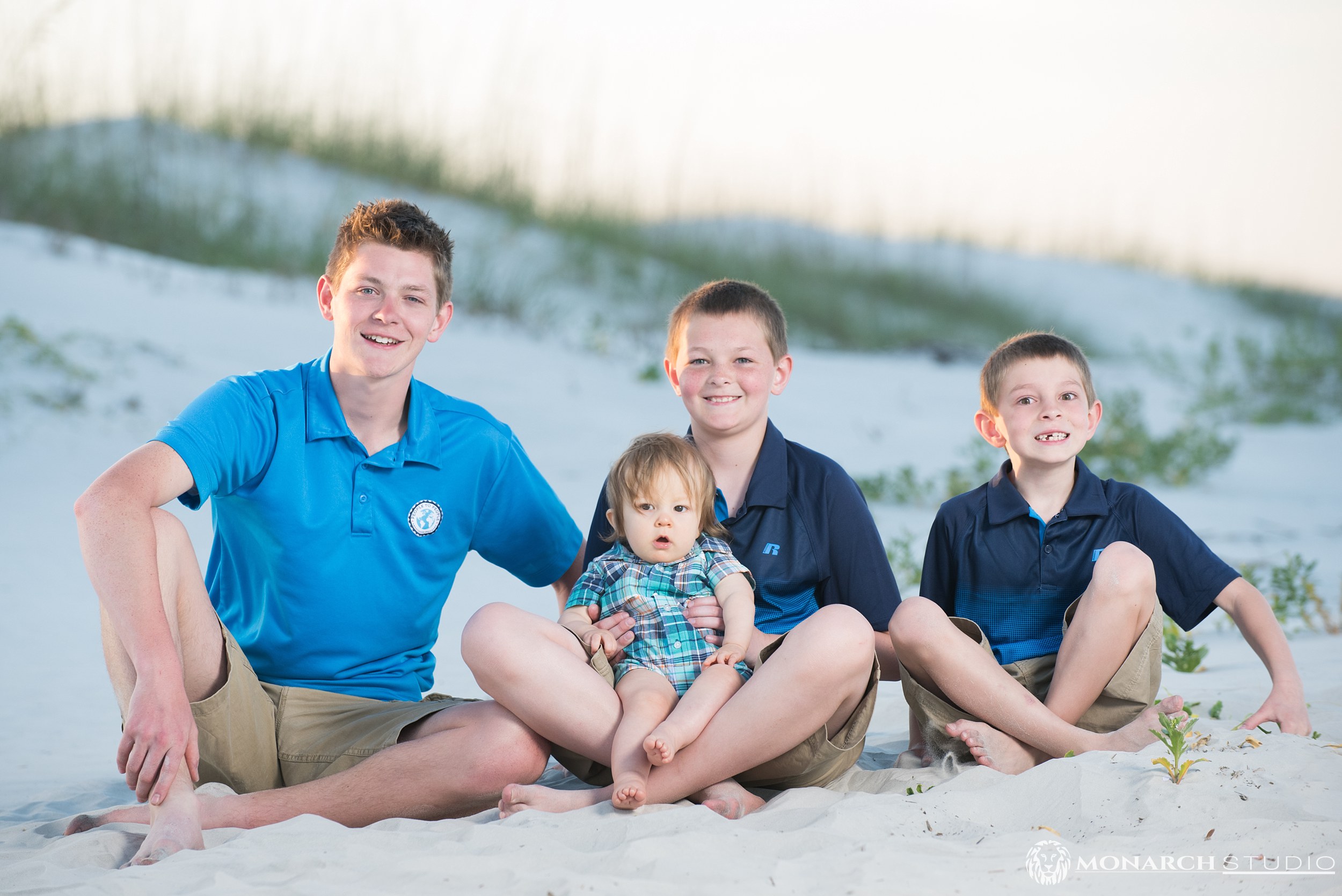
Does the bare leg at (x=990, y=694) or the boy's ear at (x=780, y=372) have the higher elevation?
the boy's ear at (x=780, y=372)

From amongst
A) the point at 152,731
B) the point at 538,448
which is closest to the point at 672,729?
the point at 152,731

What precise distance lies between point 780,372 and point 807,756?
1.11m

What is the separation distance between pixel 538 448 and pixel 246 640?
4.15 meters

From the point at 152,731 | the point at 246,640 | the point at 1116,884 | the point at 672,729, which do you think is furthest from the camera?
the point at 246,640

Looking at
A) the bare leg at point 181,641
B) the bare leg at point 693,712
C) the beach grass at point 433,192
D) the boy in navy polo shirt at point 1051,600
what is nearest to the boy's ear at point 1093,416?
the boy in navy polo shirt at point 1051,600

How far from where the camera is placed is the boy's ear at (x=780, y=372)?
3146 millimetres

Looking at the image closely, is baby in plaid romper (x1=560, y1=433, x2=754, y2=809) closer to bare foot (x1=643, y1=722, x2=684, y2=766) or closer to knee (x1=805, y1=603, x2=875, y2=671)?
bare foot (x1=643, y1=722, x2=684, y2=766)

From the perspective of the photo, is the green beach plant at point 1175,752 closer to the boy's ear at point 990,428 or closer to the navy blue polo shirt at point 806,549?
the navy blue polo shirt at point 806,549

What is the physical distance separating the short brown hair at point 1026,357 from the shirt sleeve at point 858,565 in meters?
0.52

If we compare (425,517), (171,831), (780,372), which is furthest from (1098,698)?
(171,831)

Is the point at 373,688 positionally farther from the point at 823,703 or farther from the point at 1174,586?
the point at 1174,586

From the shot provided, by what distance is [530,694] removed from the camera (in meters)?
2.54

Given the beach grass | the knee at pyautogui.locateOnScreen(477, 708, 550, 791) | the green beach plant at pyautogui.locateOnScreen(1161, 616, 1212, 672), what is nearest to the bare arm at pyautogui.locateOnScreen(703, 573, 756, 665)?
the knee at pyautogui.locateOnScreen(477, 708, 550, 791)

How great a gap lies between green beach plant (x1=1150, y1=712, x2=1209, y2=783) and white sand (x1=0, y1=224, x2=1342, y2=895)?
0.10 feet
